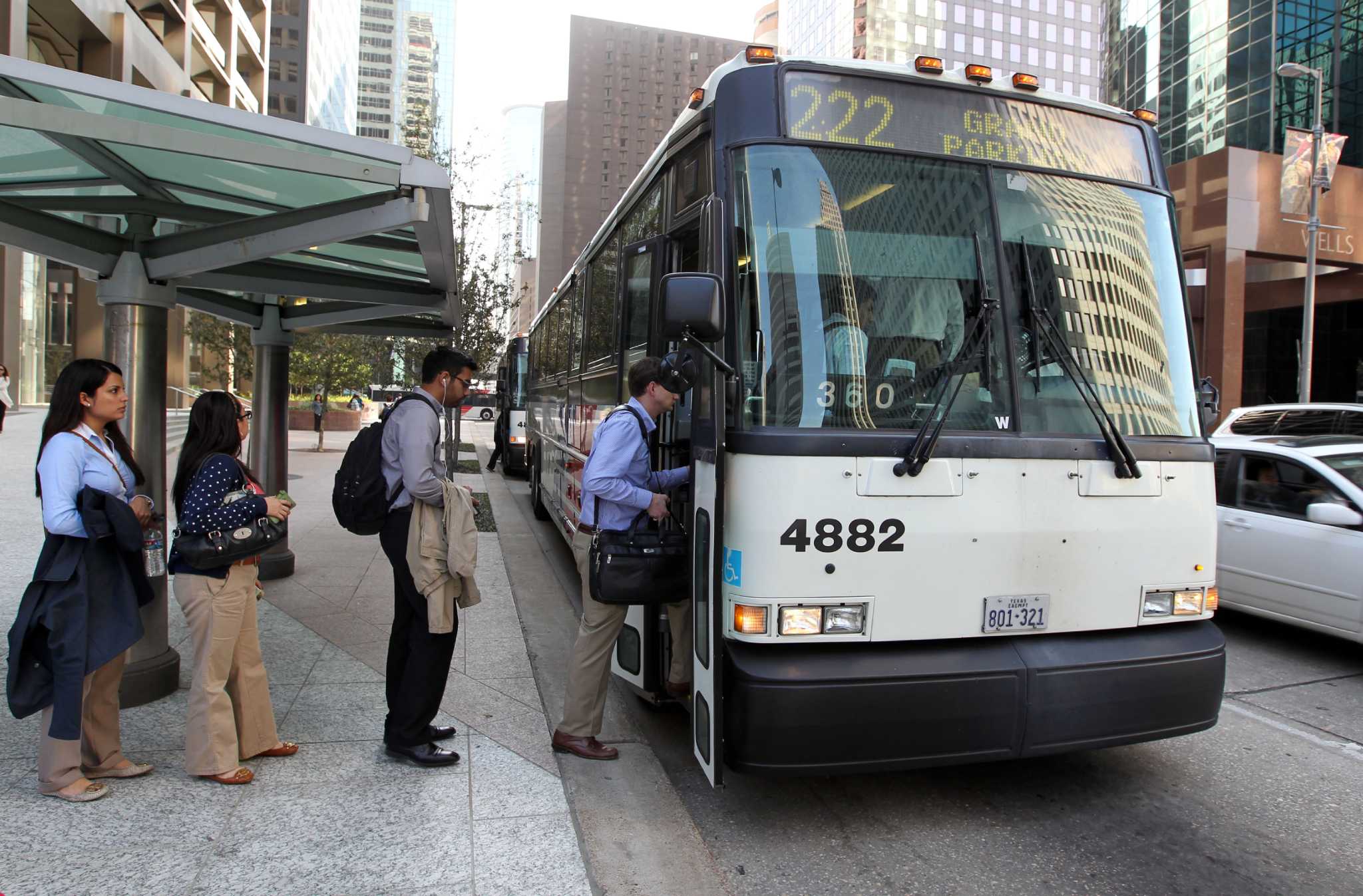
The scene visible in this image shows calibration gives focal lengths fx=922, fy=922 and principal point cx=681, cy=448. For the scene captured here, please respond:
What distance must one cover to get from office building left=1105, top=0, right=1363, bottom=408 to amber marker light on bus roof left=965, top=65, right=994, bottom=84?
87.5ft

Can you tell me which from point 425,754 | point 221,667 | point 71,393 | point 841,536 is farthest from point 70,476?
point 841,536

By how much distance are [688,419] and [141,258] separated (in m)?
3.12

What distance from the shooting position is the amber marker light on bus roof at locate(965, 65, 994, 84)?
13.5ft

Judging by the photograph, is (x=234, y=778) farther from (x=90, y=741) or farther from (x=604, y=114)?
(x=604, y=114)

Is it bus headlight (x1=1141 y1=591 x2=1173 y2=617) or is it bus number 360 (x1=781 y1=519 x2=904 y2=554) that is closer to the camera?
bus number 360 (x1=781 y1=519 x2=904 y2=554)

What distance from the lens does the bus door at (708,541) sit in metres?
3.60

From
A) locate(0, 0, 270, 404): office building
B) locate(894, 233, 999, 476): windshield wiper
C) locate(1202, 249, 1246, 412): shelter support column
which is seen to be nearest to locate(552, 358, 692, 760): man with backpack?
locate(894, 233, 999, 476): windshield wiper

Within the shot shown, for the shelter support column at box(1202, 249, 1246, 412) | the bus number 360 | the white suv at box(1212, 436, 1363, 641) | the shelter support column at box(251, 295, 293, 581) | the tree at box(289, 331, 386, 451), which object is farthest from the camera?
the shelter support column at box(1202, 249, 1246, 412)

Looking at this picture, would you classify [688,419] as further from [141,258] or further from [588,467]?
[141,258]

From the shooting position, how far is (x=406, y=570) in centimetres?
418

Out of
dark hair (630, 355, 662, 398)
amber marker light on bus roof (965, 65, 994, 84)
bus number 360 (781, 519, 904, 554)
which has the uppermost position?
amber marker light on bus roof (965, 65, 994, 84)

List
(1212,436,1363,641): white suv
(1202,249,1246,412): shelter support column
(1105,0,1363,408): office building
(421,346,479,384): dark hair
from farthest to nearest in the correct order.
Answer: (1105,0,1363,408): office building
(1202,249,1246,412): shelter support column
(1212,436,1363,641): white suv
(421,346,479,384): dark hair

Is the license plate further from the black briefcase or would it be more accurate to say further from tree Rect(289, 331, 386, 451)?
tree Rect(289, 331, 386, 451)

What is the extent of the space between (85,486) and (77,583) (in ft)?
1.28
